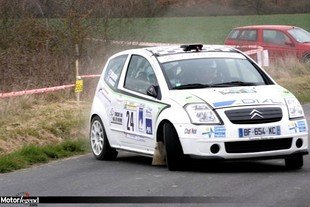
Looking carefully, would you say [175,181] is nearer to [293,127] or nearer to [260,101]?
[260,101]

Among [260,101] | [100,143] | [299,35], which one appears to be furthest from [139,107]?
[299,35]

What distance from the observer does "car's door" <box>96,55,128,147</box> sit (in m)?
13.3

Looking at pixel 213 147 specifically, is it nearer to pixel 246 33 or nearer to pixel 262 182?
pixel 262 182

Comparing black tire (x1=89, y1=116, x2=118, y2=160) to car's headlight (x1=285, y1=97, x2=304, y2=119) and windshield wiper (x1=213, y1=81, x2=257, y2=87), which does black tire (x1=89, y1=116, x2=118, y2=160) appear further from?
car's headlight (x1=285, y1=97, x2=304, y2=119)

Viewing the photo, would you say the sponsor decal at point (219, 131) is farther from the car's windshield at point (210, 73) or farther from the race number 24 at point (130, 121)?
the race number 24 at point (130, 121)

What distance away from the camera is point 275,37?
1179 inches

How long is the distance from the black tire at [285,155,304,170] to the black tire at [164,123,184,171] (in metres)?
1.39

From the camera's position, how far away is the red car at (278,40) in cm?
2911

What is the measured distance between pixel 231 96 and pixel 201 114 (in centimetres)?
51

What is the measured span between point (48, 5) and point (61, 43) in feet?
8.01

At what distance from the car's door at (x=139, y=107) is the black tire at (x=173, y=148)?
460mm

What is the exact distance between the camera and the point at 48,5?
90.7 ft

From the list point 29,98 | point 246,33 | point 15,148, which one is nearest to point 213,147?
point 15,148

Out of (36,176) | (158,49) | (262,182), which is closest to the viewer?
(262,182)
